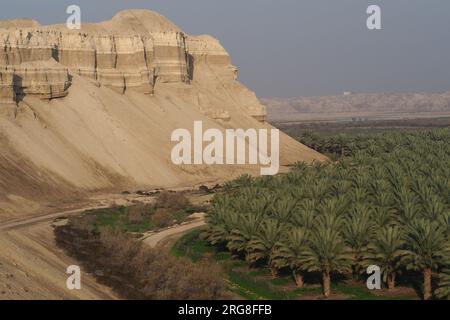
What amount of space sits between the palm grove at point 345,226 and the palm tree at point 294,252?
42mm

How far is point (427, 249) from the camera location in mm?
24984

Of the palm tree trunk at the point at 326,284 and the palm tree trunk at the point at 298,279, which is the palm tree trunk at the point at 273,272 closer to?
the palm tree trunk at the point at 298,279

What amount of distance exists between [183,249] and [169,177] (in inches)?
1074

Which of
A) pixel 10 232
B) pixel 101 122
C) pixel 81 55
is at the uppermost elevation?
pixel 81 55

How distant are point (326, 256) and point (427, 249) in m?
3.93

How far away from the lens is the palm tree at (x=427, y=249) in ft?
81.3

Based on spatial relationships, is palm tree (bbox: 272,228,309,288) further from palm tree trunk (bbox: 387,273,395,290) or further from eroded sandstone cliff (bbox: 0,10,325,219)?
eroded sandstone cliff (bbox: 0,10,325,219)

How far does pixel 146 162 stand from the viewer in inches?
2427

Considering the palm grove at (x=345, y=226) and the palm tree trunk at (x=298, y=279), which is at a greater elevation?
the palm grove at (x=345, y=226)

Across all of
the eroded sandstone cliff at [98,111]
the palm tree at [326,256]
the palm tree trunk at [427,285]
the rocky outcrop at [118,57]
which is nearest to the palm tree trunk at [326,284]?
the palm tree at [326,256]

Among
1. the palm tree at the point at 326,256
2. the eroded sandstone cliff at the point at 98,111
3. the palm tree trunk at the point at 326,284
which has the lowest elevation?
the palm tree trunk at the point at 326,284

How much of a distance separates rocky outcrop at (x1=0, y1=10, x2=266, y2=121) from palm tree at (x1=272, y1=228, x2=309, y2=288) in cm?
3578
